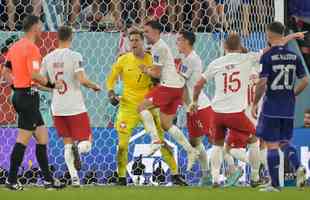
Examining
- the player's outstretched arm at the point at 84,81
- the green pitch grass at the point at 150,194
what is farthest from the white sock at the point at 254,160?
the player's outstretched arm at the point at 84,81

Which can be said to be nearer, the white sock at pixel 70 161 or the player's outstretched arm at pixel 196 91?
the player's outstretched arm at pixel 196 91

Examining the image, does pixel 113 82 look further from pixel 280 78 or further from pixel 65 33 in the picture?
pixel 280 78

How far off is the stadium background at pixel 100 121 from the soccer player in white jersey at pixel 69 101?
2.26 meters

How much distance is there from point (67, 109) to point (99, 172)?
2.66 meters

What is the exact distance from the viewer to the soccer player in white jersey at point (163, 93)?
600 inches

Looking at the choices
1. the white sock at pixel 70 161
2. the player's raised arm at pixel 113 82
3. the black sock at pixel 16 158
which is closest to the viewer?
the black sock at pixel 16 158

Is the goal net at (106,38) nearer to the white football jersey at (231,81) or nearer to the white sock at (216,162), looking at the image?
the white sock at (216,162)

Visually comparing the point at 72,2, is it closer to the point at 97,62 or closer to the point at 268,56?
the point at 97,62

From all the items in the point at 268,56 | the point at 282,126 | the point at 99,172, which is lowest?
the point at 99,172

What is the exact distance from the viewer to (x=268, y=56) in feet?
42.1

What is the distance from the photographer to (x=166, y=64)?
15344mm

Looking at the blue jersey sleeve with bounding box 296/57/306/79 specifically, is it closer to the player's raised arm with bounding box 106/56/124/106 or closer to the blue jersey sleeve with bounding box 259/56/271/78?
the blue jersey sleeve with bounding box 259/56/271/78

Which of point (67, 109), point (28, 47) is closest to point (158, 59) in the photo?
point (67, 109)

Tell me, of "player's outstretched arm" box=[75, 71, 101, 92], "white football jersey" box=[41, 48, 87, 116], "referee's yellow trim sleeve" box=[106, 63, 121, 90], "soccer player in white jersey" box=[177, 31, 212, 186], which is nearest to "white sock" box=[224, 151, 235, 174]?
"soccer player in white jersey" box=[177, 31, 212, 186]
